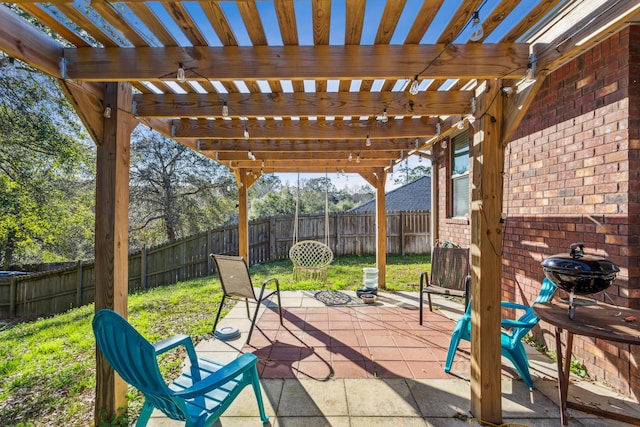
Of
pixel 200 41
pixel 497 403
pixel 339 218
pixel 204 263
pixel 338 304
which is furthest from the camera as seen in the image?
pixel 339 218

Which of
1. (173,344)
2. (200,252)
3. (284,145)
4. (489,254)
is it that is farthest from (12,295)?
(489,254)

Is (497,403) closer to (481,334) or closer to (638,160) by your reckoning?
(481,334)

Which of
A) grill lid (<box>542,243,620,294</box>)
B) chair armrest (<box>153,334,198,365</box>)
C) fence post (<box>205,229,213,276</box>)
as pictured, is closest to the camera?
grill lid (<box>542,243,620,294</box>)

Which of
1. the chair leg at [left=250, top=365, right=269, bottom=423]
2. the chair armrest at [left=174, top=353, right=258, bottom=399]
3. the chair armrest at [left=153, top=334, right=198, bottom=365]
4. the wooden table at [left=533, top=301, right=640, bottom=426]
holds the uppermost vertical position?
the wooden table at [left=533, top=301, right=640, bottom=426]

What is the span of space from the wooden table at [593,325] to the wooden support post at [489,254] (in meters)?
0.30

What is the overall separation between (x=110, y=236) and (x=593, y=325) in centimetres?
286

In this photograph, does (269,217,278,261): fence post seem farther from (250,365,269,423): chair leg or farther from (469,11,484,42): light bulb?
(469,11,484,42): light bulb

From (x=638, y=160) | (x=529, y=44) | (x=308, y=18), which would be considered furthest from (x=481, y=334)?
(x=308, y=18)

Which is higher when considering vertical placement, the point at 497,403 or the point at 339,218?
the point at 339,218

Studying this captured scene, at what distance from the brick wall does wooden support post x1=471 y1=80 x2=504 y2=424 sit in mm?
977

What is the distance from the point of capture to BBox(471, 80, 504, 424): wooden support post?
1.87 m

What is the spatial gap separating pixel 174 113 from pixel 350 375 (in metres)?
2.59

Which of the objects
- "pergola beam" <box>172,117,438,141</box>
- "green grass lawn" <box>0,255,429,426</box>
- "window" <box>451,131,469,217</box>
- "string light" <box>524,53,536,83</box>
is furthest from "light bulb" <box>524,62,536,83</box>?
"green grass lawn" <box>0,255,429,426</box>

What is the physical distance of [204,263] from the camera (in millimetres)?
8000
